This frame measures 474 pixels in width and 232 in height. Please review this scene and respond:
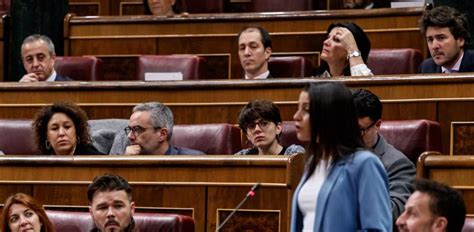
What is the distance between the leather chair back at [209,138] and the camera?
2443 mm

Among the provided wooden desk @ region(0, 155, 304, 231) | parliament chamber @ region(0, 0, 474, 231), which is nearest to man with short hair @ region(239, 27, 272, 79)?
parliament chamber @ region(0, 0, 474, 231)

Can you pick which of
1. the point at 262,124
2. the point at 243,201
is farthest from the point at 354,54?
the point at 243,201

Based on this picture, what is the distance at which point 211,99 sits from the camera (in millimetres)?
2682

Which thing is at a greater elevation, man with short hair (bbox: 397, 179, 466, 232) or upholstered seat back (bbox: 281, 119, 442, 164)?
upholstered seat back (bbox: 281, 119, 442, 164)

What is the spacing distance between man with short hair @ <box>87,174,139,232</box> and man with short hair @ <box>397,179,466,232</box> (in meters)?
0.63

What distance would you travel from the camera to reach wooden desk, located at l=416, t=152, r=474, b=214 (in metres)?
1.98

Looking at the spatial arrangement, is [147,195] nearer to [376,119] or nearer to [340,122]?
[376,119]

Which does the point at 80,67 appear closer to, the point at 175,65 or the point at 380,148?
the point at 175,65

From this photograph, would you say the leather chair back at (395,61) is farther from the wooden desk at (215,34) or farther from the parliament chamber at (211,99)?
the wooden desk at (215,34)

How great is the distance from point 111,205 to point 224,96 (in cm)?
71

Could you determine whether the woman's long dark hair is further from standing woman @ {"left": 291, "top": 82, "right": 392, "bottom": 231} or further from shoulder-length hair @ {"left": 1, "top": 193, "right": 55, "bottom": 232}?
shoulder-length hair @ {"left": 1, "top": 193, "right": 55, "bottom": 232}

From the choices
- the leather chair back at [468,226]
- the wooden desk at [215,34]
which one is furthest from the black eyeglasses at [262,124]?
the wooden desk at [215,34]

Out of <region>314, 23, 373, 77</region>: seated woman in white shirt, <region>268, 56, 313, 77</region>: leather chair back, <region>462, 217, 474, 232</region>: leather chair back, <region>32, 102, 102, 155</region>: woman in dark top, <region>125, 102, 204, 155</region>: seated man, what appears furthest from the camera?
<region>268, 56, 313, 77</region>: leather chair back

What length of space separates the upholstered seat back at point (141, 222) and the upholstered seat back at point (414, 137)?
0.43 metres
